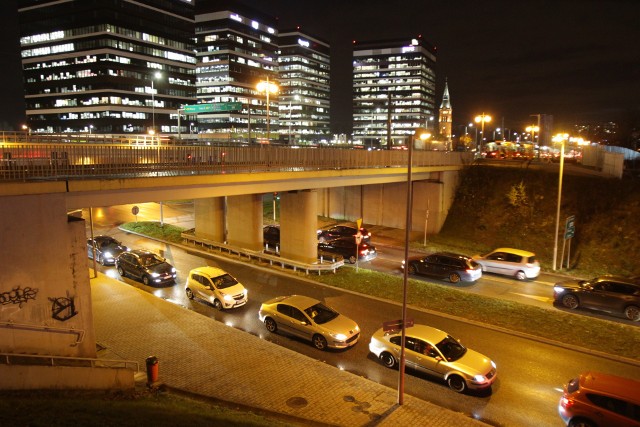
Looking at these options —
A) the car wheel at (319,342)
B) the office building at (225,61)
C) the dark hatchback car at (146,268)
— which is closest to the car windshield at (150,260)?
the dark hatchback car at (146,268)

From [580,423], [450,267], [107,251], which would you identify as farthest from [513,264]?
[107,251]

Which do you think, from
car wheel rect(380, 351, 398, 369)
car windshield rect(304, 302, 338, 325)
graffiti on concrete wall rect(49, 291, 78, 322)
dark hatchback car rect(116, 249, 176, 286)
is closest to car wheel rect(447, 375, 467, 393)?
car wheel rect(380, 351, 398, 369)

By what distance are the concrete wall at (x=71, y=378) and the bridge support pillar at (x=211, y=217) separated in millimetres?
17621

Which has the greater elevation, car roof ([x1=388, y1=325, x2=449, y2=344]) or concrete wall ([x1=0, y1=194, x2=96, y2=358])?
concrete wall ([x1=0, y1=194, x2=96, y2=358])

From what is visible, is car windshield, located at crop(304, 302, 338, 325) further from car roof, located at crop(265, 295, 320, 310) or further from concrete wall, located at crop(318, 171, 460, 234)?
concrete wall, located at crop(318, 171, 460, 234)

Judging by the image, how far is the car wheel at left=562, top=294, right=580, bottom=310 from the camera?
17.7 m

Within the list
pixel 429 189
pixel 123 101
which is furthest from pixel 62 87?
pixel 429 189

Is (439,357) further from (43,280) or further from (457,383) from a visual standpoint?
(43,280)

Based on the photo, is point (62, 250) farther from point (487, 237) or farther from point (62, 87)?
point (62, 87)

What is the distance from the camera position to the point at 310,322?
14.2m

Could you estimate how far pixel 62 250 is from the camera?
11719 mm

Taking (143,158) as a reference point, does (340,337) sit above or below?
below

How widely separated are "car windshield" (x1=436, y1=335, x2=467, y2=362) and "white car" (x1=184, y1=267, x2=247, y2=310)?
8.38 meters

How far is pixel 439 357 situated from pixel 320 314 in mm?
4203
